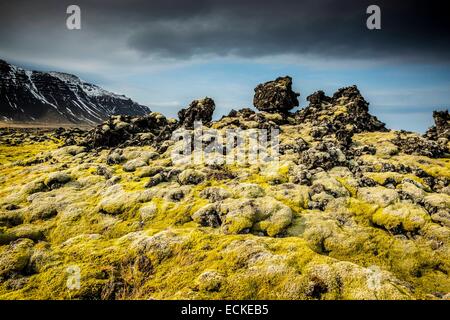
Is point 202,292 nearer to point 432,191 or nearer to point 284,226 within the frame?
point 284,226

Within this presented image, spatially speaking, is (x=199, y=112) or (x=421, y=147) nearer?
(x=421, y=147)

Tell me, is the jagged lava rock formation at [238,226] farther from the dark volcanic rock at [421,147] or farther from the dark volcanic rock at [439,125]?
the dark volcanic rock at [439,125]

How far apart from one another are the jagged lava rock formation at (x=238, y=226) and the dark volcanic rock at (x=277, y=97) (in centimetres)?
4301

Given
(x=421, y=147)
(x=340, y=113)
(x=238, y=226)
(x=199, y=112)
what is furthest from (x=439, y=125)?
(x=238, y=226)

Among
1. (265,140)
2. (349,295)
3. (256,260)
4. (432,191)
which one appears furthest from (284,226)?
(265,140)

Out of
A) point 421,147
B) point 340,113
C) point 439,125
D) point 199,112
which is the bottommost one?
point 421,147

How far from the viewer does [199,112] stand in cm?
11881

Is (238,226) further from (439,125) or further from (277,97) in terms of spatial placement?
(439,125)

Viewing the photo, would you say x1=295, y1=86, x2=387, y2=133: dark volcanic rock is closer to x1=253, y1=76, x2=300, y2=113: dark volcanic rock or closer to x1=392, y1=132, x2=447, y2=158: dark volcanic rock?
x1=253, y1=76, x2=300, y2=113: dark volcanic rock

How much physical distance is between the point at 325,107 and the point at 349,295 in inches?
4564

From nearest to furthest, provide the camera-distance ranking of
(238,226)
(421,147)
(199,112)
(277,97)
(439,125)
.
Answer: (238,226)
(421,147)
(439,125)
(199,112)
(277,97)

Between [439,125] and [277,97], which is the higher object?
[277,97]

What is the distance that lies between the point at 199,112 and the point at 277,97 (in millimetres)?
36722

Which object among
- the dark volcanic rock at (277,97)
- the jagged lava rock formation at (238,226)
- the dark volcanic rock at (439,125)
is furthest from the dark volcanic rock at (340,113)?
the jagged lava rock formation at (238,226)
